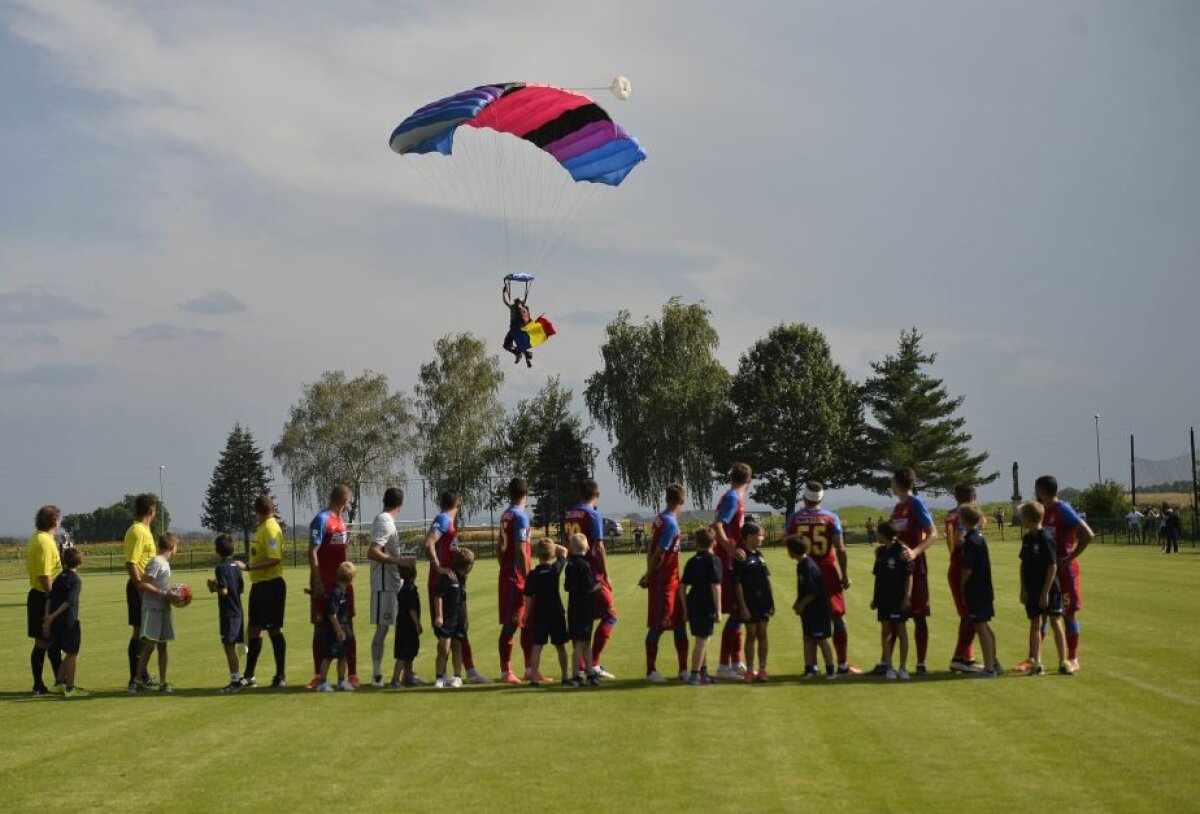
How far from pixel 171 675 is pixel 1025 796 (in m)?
10.9

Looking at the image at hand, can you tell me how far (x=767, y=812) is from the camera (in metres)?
7.49

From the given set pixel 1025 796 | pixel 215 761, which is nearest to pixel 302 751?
pixel 215 761

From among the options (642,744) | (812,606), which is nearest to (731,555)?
(812,606)

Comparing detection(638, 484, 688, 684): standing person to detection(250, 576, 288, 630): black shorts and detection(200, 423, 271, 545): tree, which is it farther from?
detection(200, 423, 271, 545): tree

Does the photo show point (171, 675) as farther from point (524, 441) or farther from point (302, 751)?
point (524, 441)

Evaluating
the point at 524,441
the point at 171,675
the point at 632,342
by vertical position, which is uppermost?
the point at 632,342

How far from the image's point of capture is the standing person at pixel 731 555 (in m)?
13.2

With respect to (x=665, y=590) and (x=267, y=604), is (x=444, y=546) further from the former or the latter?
(x=665, y=590)

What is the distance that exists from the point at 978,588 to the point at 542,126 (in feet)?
46.8

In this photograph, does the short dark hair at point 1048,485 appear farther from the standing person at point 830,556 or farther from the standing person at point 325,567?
the standing person at point 325,567

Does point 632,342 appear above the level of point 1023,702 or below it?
above

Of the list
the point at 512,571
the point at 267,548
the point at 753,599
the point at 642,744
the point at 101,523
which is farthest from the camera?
the point at 101,523

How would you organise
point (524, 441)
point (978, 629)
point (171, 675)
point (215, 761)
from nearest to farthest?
1. point (215, 761)
2. point (978, 629)
3. point (171, 675)
4. point (524, 441)

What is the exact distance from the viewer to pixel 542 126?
24203mm
